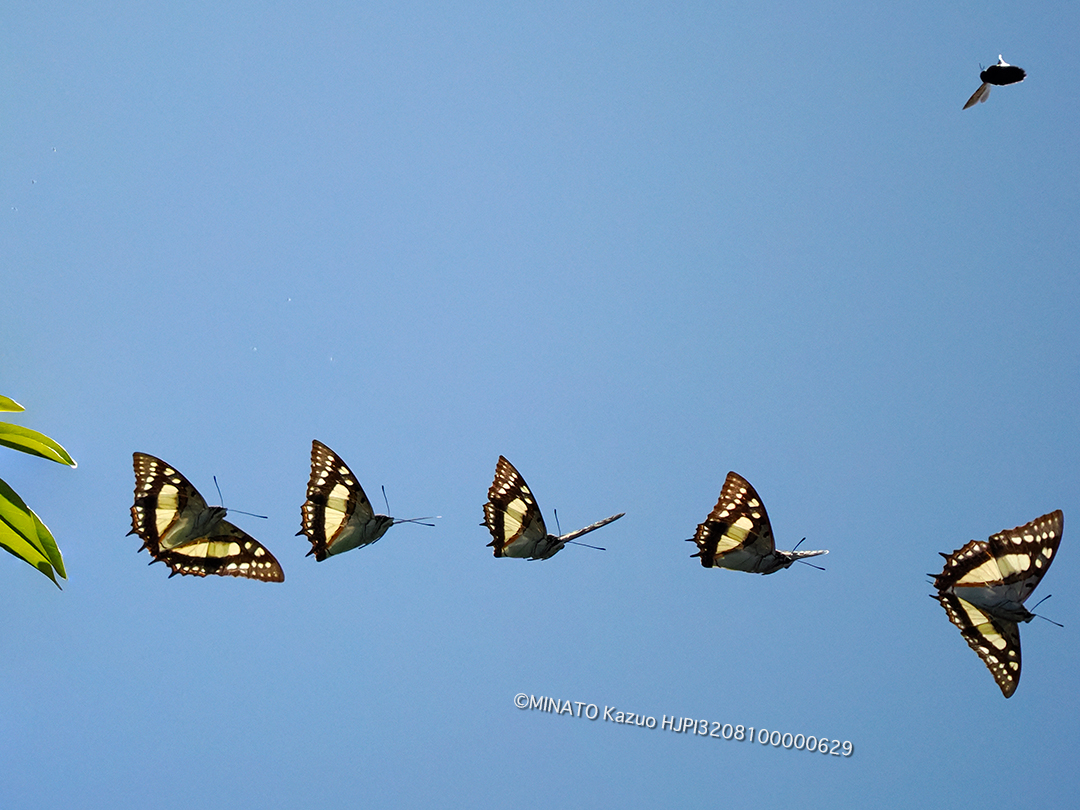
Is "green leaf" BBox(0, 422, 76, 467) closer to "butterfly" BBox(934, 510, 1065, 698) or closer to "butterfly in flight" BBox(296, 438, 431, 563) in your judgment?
"butterfly in flight" BBox(296, 438, 431, 563)

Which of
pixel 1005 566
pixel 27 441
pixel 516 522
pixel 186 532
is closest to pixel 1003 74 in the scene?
pixel 1005 566

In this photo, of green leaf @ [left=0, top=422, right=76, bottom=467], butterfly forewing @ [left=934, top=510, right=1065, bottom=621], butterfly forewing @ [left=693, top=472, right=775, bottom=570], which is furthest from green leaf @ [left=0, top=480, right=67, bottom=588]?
butterfly forewing @ [left=934, top=510, right=1065, bottom=621]

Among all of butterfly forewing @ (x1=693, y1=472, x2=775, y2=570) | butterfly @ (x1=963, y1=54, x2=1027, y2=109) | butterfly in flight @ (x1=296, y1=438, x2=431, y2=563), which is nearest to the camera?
butterfly @ (x1=963, y1=54, x2=1027, y2=109)

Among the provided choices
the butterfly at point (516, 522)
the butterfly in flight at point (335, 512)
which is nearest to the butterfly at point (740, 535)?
the butterfly at point (516, 522)

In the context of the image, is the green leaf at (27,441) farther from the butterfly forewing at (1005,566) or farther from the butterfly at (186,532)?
the butterfly forewing at (1005,566)

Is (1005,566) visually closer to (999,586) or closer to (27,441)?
(999,586)

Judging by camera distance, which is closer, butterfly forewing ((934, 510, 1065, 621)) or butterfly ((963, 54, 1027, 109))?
butterfly ((963, 54, 1027, 109))

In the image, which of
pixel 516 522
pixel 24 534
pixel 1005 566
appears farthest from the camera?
pixel 24 534
